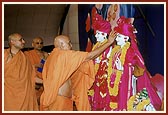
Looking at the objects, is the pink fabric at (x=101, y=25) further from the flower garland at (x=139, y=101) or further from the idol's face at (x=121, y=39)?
the flower garland at (x=139, y=101)

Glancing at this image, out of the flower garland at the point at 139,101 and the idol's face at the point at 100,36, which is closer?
the flower garland at the point at 139,101

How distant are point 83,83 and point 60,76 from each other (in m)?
0.17

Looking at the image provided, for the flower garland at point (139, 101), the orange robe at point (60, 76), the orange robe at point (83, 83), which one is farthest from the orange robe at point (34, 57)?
the flower garland at point (139, 101)

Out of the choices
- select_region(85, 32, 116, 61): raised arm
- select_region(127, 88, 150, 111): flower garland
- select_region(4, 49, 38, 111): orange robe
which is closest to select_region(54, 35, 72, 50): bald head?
select_region(85, 32, 116, 61): raised arm

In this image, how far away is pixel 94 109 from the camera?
9.02 feet

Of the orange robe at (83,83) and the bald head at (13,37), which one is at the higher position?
the bald head at (13,37)

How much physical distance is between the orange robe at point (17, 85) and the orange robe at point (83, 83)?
30 cm

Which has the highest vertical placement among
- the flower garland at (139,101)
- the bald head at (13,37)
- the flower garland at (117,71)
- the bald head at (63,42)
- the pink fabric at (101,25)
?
the pink fabric at (101,25)

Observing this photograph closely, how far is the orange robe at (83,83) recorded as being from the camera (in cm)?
272

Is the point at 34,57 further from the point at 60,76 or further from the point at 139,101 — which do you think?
the point at 139,101

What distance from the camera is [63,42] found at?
274 cm

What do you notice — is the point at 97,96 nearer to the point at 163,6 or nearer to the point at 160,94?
the point at 160,94

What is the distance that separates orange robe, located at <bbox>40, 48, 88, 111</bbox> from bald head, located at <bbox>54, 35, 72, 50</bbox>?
0.04 metres

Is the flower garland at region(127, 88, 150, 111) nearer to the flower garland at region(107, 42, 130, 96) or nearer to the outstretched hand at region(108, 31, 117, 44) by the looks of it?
the flower garland at region(107, 42, 130, 96)
